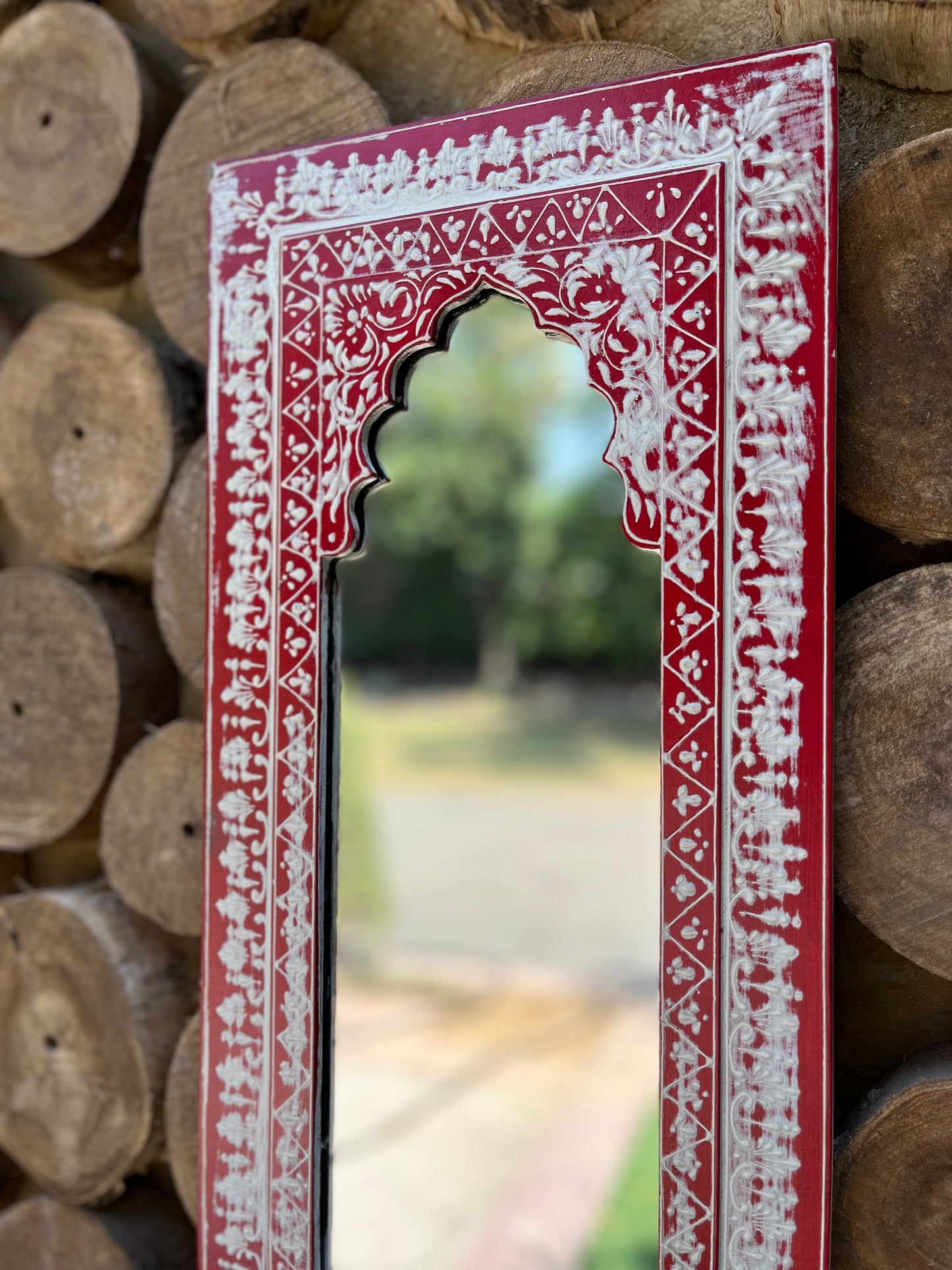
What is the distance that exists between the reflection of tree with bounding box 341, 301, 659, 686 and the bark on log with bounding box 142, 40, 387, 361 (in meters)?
8.13

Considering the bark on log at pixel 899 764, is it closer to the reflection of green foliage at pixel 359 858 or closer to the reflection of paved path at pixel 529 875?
the reflection of green foliage at pixel 359 858

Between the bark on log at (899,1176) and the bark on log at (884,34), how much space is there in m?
0.80

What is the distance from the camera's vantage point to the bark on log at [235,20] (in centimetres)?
105

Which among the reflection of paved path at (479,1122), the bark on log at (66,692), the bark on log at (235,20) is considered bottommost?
the reflection of paved path at (479,1122)

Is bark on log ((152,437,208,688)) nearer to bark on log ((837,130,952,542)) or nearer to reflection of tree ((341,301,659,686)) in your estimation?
bark on log ((837,130,952,542))

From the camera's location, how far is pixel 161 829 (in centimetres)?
113

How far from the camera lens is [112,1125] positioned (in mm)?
1144

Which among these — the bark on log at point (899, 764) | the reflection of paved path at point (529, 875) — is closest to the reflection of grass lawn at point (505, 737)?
the reflection of paved path at point (529, 875)

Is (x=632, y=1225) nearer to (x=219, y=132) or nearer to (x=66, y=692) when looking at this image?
(x=66, y=692)

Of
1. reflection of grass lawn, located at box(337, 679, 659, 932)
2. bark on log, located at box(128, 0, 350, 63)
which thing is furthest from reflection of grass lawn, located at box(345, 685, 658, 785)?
bark on log, located at box(128, 0, 350, 63)

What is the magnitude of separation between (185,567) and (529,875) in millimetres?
5453

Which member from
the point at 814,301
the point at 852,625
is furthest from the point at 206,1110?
the point at 814,301

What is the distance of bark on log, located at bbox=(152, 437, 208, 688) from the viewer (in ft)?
3.60

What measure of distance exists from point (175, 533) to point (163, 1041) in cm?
55
